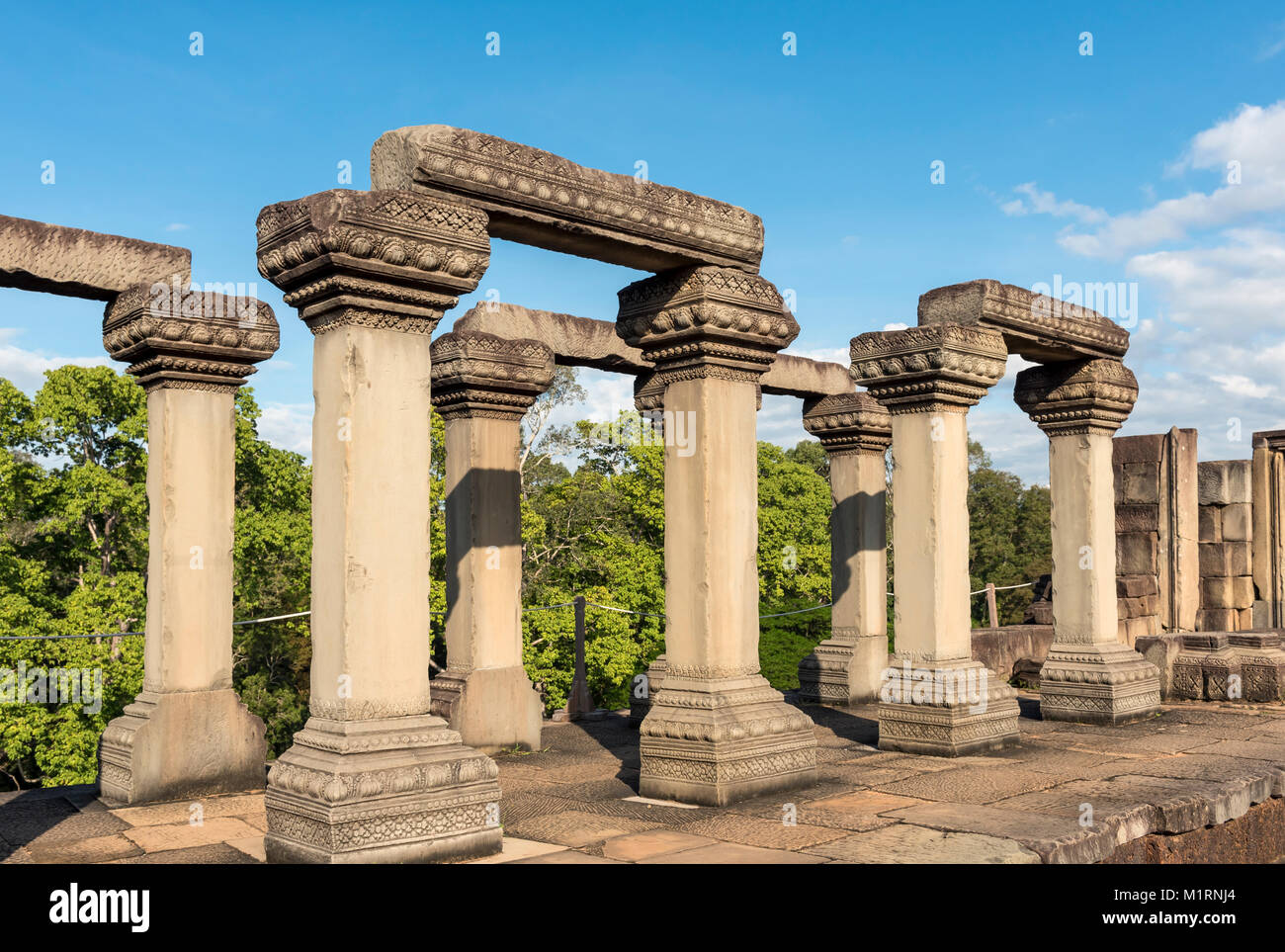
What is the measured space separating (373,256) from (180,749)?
381cm

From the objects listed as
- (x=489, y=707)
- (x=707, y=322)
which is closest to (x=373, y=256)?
(x=707, y=322)

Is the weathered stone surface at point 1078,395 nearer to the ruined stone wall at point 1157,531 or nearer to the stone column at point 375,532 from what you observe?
the ruined stone wall at point 1157,531

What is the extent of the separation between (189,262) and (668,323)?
3302 millimetres

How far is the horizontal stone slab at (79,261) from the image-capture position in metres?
6.16

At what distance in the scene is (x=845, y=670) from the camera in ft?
35.5

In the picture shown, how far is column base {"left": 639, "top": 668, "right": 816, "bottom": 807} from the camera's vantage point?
5.97 m

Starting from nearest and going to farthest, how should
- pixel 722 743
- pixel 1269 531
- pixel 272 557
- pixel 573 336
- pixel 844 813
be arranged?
pixel 844 813 < pixel 722 743 < pixel 573 336 < pixel 1269 531 < pixel 272 557

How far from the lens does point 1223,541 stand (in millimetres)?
13430

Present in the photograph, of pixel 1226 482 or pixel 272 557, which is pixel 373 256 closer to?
pixel 1226 482

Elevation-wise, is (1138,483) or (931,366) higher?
(931,366)

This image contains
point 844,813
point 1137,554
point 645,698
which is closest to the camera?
point 844,813

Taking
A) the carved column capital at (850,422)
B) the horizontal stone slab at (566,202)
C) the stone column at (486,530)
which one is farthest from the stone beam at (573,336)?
the horizontal stone slab at (566,202)
